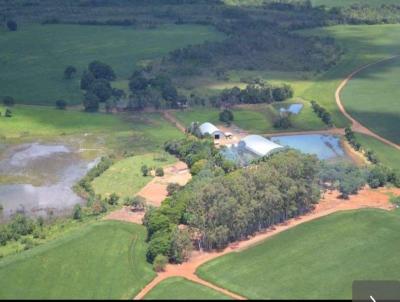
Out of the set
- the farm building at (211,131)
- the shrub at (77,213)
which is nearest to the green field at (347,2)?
the farm building at (211,131)

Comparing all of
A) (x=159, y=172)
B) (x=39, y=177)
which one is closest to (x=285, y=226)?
(x=159, y=172)

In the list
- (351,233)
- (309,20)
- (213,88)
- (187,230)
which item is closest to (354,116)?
(213,88)

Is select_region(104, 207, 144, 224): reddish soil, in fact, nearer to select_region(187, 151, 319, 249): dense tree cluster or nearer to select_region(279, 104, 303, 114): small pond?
select_region(187, 151, 319, 249): dense tree cluster

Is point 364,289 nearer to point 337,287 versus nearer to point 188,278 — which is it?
point 337,287

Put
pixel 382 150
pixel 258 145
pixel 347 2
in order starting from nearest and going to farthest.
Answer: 1. pixel 258 145
2. pixel 382 150
3. pixel 347 2

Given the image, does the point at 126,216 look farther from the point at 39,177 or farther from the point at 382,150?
the point at 382,150

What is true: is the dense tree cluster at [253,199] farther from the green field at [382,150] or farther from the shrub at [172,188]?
the green field at [382,150]
